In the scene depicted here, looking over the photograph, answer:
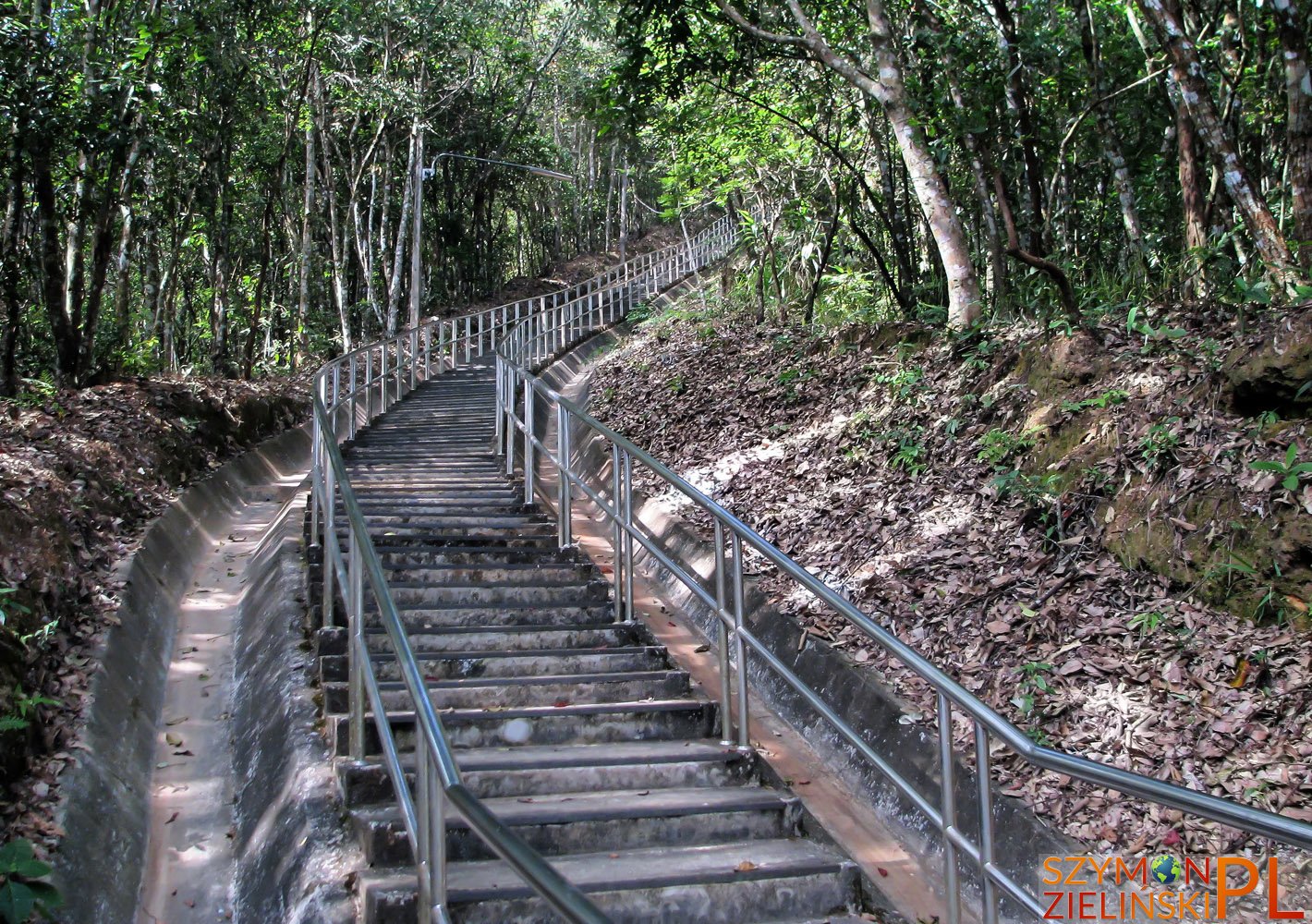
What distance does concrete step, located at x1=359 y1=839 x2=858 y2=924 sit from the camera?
3043mm

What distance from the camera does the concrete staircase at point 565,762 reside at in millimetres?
3258

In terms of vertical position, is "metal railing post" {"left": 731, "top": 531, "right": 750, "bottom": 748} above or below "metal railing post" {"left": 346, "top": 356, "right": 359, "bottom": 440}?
below

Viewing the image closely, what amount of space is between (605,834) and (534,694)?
1046mm

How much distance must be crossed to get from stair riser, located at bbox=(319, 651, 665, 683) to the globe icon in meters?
2.41

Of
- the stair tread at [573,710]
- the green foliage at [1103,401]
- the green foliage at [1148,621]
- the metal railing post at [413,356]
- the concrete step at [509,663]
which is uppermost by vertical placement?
the metal railing post at [413,356]

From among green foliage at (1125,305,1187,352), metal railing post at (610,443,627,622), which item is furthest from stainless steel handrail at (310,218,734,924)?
green foliage at (1125,305,1187,352)

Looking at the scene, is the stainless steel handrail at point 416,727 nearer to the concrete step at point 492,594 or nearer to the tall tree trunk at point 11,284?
the concrete step at point 492,594

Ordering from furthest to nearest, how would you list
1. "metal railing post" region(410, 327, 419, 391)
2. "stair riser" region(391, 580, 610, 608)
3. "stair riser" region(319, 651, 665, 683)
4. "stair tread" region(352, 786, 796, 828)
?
"metal railing post" region(410, 327, 419, 391) → "stair riser" region(391, 580, 610, 608) → "stair riser" region(319, 651, 665, 683) → "stair tread" region(352, 786, 796, 828)

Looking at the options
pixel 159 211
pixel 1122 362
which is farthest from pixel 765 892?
pixel 159 211

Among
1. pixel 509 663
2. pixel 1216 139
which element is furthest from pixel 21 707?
pixel 1216 139

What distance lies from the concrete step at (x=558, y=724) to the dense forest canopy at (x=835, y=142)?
361 cm

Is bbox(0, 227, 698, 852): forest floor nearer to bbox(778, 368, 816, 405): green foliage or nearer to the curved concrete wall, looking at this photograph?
the curved concrete wall

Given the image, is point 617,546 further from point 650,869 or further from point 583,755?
point 650,869

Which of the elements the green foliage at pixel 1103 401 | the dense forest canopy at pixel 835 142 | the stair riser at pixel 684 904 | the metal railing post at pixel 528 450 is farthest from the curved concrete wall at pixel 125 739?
the green foliage at pixel 1103 401
